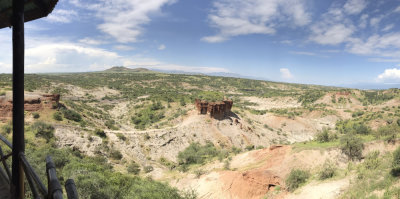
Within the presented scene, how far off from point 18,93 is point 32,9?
81.0 inches

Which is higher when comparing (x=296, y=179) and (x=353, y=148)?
(x=353, y=148)

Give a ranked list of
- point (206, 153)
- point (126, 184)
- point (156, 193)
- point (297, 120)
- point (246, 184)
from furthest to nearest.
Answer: point (297, 120), point (206, 153), point (246, 184), point (126, 184), point (156, 193)

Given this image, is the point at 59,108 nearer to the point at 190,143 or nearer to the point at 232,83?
the point at 190,143

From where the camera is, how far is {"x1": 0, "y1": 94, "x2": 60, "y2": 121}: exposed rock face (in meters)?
29.0

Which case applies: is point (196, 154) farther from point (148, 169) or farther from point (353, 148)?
point (353, 148)

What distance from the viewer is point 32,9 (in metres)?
4.30

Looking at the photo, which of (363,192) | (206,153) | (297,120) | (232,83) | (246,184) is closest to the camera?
(363,192)

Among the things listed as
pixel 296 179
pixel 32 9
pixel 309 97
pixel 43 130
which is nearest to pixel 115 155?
pixel 43 130

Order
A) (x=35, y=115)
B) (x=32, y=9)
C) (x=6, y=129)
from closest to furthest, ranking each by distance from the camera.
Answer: (x=32, y=9), (x=6, y=129), (x=35, y=115)

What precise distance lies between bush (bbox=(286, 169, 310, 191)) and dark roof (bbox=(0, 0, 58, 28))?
20038 millimetres

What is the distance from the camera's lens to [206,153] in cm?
3334

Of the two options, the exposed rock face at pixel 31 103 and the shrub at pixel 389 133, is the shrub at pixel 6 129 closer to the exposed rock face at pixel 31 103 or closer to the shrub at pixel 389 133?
the exposed rock face at pixel 31 103


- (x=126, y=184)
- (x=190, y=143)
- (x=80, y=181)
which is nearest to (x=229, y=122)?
(x=190, y=143)

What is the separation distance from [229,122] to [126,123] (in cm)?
2521
